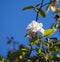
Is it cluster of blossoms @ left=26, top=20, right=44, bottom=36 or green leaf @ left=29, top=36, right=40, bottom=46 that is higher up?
cluster of blossoms @ left=26, top=20, right=44, bottom=36

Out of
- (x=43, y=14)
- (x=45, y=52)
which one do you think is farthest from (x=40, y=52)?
(x=43, y=14)

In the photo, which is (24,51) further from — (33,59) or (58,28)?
(58,28)

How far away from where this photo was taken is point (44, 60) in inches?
30.5

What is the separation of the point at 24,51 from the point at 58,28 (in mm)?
204

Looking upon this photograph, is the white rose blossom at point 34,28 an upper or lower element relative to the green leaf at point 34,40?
upper

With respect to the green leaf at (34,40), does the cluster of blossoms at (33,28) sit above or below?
above

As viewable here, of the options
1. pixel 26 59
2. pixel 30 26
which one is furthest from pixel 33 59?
pixel 30 26

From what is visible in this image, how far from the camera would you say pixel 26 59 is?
788 mm

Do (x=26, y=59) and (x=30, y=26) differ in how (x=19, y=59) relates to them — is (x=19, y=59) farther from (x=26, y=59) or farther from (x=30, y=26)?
(x=30, y=26)

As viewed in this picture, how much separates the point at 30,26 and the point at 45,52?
0.11 m

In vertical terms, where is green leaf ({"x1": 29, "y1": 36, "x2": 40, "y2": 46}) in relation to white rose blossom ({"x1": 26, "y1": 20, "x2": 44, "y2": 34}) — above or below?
below

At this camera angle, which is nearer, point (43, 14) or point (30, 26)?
point (30, 26)

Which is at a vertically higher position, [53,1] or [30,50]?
[53,1]

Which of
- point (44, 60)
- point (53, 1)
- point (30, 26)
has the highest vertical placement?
point (53, 1)
